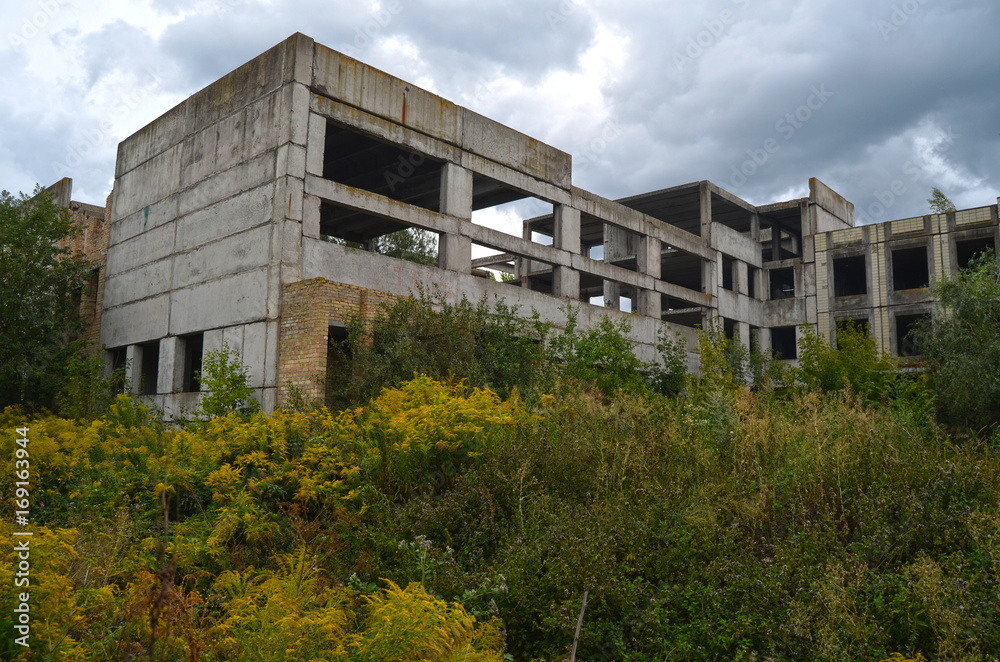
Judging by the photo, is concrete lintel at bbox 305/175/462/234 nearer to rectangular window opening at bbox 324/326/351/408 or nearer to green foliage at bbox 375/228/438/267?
rectangular window opening at bbox 324/326/351/408

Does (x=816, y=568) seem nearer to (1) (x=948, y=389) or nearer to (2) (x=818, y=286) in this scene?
(1) (x=948, y=389)

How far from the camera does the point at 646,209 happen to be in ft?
106

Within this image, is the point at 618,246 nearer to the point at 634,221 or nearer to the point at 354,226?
the point at 634,221

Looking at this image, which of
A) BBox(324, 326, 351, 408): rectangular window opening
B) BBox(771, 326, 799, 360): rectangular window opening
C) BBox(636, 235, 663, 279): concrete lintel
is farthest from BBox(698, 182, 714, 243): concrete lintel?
BBox(324, 326, 351, 408): rectangular window opening

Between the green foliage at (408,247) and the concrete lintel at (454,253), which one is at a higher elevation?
the green foliage at (408,247)

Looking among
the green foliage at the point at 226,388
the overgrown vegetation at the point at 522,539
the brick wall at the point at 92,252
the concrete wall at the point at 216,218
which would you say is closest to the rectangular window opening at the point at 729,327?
the concrete wall at the point at 216,218

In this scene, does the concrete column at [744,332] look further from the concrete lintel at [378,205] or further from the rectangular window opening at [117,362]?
the rectangular window opening at [117,362]

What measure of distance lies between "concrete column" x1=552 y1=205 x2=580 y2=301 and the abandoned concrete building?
0.05 meters

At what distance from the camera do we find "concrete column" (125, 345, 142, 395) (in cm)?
1953

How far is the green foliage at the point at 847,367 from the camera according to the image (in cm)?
1797

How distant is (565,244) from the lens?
22.6 m

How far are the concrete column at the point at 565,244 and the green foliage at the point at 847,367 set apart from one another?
6962mm

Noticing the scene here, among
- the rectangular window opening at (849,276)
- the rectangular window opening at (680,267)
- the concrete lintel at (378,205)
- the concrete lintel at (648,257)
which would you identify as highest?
the rectangular window opening at (680,267)

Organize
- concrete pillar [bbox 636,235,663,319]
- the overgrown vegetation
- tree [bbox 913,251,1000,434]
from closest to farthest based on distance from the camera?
the overgrown vegetation, tree [bbox 913,251,1000,434], concrete pillar [bbox 636,235,663,319]
